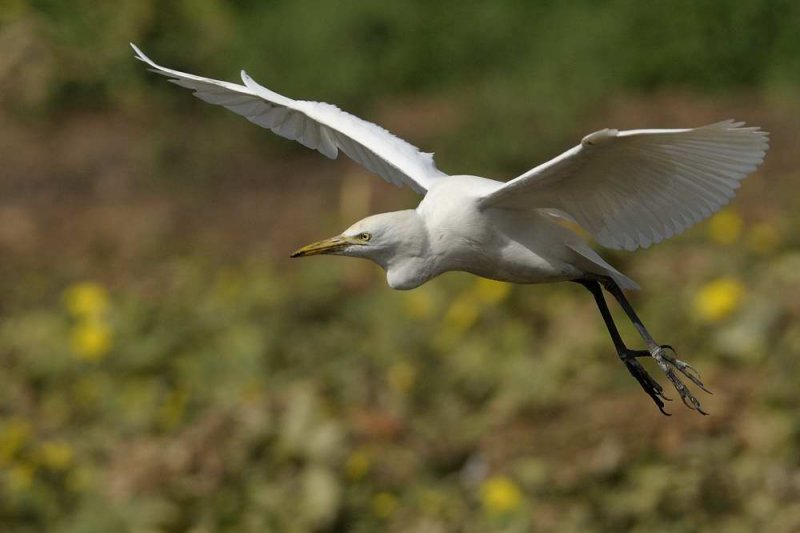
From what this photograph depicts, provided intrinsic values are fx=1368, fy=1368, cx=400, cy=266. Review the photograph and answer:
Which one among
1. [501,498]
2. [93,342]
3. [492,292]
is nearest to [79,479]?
[93,342]

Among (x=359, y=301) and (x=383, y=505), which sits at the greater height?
(x=359, y=301)

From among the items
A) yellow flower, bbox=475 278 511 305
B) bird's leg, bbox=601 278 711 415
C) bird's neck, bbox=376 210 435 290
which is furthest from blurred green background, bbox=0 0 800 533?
bird's neck, bbox=376 210 435 290

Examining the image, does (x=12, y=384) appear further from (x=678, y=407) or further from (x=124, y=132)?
(x=124, y=132)

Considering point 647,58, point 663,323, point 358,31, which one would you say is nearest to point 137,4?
point 358,31

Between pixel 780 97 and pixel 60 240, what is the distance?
15.2 feet

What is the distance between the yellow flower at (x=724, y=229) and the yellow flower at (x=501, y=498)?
208cm

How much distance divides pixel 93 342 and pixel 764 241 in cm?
311

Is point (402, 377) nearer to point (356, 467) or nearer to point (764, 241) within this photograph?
point (356, 467)

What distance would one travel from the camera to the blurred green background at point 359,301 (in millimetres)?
5066

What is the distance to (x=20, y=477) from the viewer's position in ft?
17.3

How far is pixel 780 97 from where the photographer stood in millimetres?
8820

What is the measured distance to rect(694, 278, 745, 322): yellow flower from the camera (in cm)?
569

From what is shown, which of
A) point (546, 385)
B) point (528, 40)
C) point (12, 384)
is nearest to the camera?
point (546, 385)

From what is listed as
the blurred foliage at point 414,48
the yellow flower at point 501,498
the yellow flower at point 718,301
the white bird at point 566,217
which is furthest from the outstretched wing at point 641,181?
the blurred foliage at point 414,48
